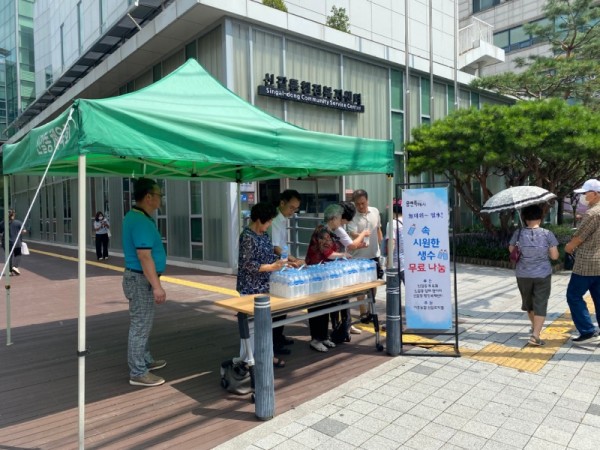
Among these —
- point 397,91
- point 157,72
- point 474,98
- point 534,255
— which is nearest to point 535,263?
point 534,255

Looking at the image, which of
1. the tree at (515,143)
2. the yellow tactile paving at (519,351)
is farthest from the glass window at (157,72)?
the yellow tactile paving at (519,351)

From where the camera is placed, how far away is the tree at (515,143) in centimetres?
1059

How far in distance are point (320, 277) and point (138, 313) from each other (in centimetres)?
180

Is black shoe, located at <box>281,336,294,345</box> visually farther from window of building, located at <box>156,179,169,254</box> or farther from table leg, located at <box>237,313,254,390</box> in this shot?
window of building, located at <box>156,179,169,254</box>

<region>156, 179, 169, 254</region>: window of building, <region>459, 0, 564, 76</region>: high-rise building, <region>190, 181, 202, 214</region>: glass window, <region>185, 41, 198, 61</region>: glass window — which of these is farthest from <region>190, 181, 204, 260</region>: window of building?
<region>459, 0, 564, 76</region>: high-rise building

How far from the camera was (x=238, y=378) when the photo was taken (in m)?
3.99

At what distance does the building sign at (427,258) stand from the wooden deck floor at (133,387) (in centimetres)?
69

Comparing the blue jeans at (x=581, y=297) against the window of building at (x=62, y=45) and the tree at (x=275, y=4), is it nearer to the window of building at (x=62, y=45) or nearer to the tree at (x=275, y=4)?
the tree at (x=275, y=4)

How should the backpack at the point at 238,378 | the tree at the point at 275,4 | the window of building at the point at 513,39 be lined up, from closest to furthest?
the backpack at the point at 238,378 → the tree at the point at 275,4 → the window of building at the point at 513,39

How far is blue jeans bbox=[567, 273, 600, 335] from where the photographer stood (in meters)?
4.97

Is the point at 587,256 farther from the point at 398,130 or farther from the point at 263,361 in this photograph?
the point at 398,130

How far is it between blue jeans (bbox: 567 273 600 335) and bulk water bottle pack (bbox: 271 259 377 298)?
90.9 inches

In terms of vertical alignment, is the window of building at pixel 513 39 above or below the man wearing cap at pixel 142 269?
above

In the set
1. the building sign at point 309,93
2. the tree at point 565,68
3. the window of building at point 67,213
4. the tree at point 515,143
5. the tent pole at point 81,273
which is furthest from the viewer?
the window of building at point 67,213
